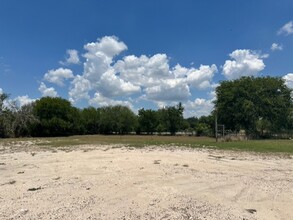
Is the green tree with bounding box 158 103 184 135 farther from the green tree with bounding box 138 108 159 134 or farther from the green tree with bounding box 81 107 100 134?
the green tree with bounding box 81 107 100 134

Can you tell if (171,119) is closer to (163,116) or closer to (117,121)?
Answer: (163,116)

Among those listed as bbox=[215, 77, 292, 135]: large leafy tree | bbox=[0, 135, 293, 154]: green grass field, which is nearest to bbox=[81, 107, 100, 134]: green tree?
bbox=[215, 77, 292, 135]: large leafy tree

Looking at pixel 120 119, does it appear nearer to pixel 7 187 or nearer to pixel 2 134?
pixel 2 134

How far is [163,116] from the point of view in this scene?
108 metres

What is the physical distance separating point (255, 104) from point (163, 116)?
5492 centimetres

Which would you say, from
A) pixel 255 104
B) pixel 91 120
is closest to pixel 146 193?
pixel 255 104

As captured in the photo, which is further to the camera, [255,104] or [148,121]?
[148,121]

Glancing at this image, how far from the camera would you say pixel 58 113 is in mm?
80188

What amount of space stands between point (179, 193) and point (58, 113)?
75.6m

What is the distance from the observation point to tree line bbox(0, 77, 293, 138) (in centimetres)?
5481

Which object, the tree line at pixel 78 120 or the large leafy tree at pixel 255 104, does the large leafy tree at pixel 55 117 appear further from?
the large leafy tree at pixel 255 104

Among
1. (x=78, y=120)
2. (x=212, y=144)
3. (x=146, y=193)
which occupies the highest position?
(x=78, y=120)

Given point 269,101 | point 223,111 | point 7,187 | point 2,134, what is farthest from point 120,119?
point 7,187

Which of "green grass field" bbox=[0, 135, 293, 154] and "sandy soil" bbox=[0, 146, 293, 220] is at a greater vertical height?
"green grass field" bbox=[0, 135, 293, 154]
